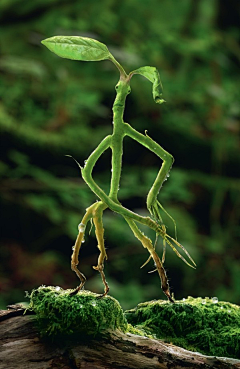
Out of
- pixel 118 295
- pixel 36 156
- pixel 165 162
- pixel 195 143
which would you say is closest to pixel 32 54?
pixel 36 156

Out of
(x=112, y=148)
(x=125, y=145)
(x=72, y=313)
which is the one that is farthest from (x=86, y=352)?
(x=125, y=145)

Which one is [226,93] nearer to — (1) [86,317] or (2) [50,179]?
(2) [50,179]

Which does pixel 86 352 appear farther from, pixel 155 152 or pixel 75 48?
pixel 75 48

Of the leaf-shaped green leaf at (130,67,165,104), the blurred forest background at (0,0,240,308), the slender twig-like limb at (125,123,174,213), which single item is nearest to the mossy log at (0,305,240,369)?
the slender twig-like limb at (125,123,174,213)

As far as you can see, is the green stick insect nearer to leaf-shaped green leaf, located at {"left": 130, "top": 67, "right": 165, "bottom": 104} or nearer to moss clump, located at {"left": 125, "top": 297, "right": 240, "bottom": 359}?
leaf-shaped green leaf, located at {"left": 130, "top": 67, "right": 165, "bottom": 104}

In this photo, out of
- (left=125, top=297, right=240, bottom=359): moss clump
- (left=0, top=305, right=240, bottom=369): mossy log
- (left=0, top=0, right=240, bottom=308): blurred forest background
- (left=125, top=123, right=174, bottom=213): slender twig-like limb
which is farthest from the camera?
(left=0, top=0, right=240, bottom=308): blurred forest background

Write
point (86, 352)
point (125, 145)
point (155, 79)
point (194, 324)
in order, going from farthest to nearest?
point (125, 145)
point (194, 324)
point (155, 79)
point (86, 352)
